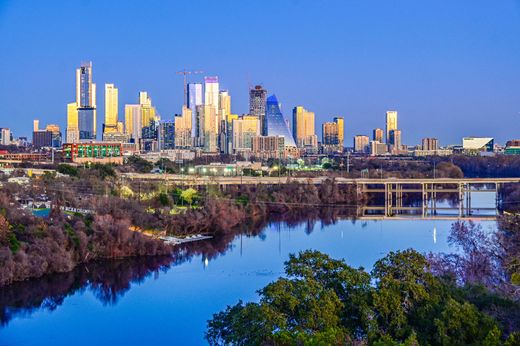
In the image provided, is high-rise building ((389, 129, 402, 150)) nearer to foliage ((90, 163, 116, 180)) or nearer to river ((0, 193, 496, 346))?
foliage ((90, 163, 116, 180))

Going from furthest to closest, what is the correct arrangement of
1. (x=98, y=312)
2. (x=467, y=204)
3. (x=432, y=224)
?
(x=467, y=204), (x=432, y=224), (x=98, y=312)

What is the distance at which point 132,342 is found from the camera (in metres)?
7.45

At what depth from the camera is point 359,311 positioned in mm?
4832

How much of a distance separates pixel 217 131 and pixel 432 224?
4174cm

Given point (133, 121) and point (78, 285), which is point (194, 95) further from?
point (78, 285)

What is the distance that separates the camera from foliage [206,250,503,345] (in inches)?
176

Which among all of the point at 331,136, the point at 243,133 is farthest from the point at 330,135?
the point at 243,133

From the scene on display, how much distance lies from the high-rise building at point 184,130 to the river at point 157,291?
41839 millimetres

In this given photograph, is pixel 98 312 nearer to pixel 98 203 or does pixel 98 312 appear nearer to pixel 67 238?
pixel 67 238

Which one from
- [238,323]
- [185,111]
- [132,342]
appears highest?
[185,111]

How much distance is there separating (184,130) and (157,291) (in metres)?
47.6

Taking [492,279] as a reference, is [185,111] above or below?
above

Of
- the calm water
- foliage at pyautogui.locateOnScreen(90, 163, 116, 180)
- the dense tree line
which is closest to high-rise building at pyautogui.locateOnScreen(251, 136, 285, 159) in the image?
foliage at pyautogui.locateOnScreen(90, 163, 116, 180)

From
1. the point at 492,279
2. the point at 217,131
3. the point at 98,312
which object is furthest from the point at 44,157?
the point at 492,279
